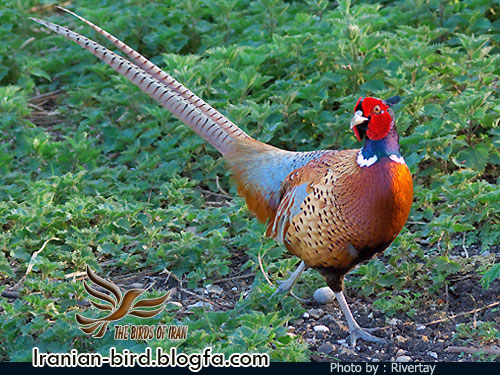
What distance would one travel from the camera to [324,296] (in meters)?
4.65

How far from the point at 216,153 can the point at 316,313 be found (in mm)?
1920

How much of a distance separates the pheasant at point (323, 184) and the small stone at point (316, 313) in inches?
7.2

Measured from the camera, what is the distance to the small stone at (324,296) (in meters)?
4.65

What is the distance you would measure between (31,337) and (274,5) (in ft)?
13.2

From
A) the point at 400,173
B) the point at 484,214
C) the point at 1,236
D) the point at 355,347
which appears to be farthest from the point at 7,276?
Result: the point at 484,214

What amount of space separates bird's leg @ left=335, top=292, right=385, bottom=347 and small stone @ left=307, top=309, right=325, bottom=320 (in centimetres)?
24

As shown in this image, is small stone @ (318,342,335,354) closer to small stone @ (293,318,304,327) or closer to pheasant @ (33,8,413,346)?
A: pheasant @ (33,8,413,346)

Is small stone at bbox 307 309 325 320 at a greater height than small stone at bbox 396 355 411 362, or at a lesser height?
lesser

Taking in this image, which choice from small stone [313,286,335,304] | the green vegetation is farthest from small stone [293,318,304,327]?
small stone [313,286,335,304]

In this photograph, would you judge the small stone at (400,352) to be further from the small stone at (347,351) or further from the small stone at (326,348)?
the small stone at (326,348)

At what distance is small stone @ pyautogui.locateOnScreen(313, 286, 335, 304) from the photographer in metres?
4.65

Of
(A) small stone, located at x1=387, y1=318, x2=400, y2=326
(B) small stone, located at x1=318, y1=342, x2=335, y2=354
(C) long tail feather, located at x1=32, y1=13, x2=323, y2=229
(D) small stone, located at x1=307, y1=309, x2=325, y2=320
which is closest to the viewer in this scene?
(B) small stone, located at x1=318, y1=342, x2=335, y2=354

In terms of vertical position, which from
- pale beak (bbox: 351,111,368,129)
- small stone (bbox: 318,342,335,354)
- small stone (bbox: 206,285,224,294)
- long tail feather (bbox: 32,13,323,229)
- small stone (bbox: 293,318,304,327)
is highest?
pale beak (bbox: 351,111,368,129)

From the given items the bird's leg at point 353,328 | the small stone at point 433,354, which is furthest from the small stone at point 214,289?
the small stone at point 433,354
